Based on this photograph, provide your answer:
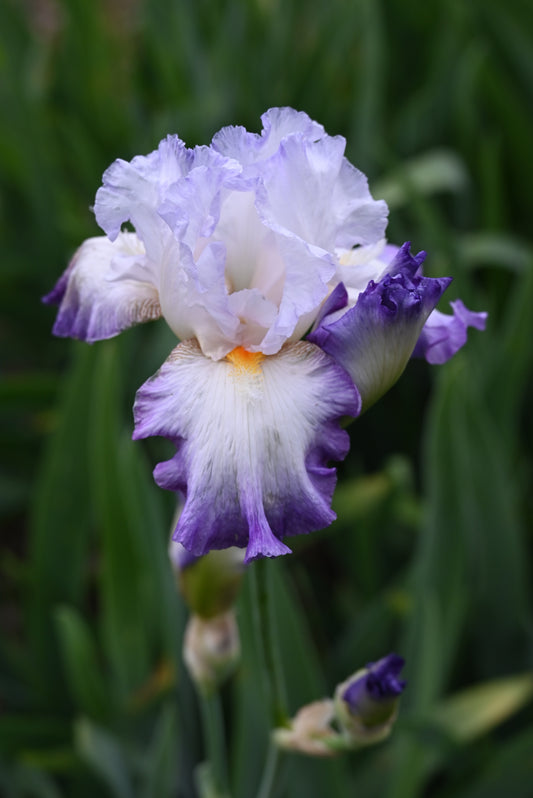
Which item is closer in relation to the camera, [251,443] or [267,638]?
[251,443]

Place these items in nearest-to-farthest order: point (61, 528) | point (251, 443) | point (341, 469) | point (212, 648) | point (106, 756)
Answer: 1. point (251, 443)
2. point (212, 648)
3. point (106, 756)
4. point (61, 528)
5. point (341, 469)

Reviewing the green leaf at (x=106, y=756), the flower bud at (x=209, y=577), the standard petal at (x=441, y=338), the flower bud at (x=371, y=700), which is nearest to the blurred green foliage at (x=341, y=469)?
the green leaf at (x=106, y=756)

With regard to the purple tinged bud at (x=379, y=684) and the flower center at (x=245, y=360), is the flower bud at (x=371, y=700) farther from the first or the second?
the flower center at (x=245, y=360)

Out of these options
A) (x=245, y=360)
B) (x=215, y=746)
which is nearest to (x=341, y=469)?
(x=215, y=746)

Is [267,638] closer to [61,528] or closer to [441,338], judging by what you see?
[441,338]

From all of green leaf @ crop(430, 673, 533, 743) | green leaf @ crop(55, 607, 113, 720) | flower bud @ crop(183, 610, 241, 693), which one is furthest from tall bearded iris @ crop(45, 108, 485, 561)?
green leaf @ crop(430, 673, 533, 743)

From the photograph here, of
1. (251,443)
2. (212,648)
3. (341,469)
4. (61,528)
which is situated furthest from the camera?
(341,469)

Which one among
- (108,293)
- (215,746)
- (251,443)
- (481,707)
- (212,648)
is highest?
(108,293)
